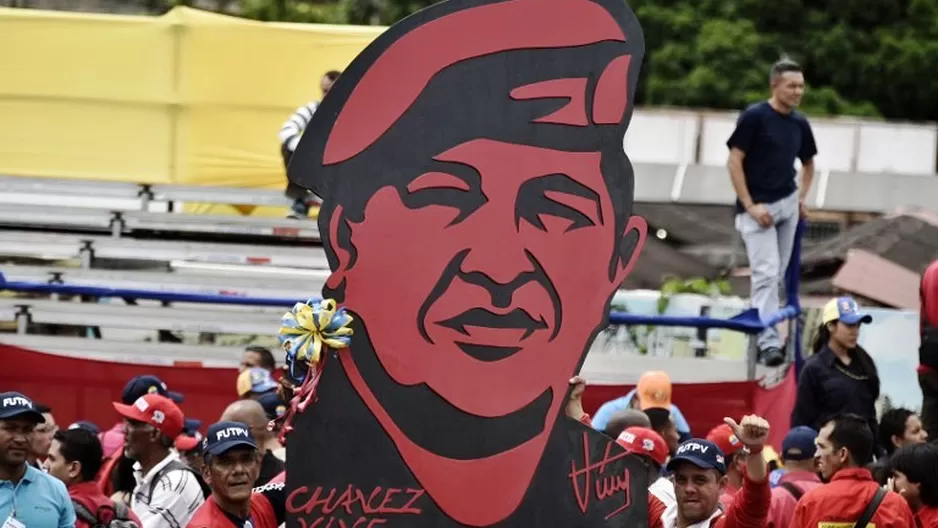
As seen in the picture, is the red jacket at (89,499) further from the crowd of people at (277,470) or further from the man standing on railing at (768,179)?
the man standing on railing at (768,179)

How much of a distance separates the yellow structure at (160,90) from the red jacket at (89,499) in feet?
24.6

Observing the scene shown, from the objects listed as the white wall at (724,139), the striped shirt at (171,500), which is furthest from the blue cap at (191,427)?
the white wall at (724,139)

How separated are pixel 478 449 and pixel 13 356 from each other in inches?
237

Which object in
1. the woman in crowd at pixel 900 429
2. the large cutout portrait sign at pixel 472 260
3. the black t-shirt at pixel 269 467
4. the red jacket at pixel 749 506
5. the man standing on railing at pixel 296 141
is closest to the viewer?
the large cutout portrait sign at pixel 472 260

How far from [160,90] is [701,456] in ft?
30.9

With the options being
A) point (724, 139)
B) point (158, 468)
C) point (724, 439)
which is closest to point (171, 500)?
point (158, 468)

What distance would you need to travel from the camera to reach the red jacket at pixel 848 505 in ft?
24.6

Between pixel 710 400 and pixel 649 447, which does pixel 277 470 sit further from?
pixel 710 400

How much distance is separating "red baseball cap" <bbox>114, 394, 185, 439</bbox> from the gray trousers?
4.33 meters

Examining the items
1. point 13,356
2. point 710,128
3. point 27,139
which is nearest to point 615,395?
point 13,356

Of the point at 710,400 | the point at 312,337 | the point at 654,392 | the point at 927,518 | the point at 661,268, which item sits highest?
the point at 312,337

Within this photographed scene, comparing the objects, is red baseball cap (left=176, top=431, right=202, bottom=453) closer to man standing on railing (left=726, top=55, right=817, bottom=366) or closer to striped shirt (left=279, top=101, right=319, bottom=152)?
man standing on railing (left=726, top=55, right=817, bottom=366)

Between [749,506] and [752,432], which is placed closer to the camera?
[752,432]
